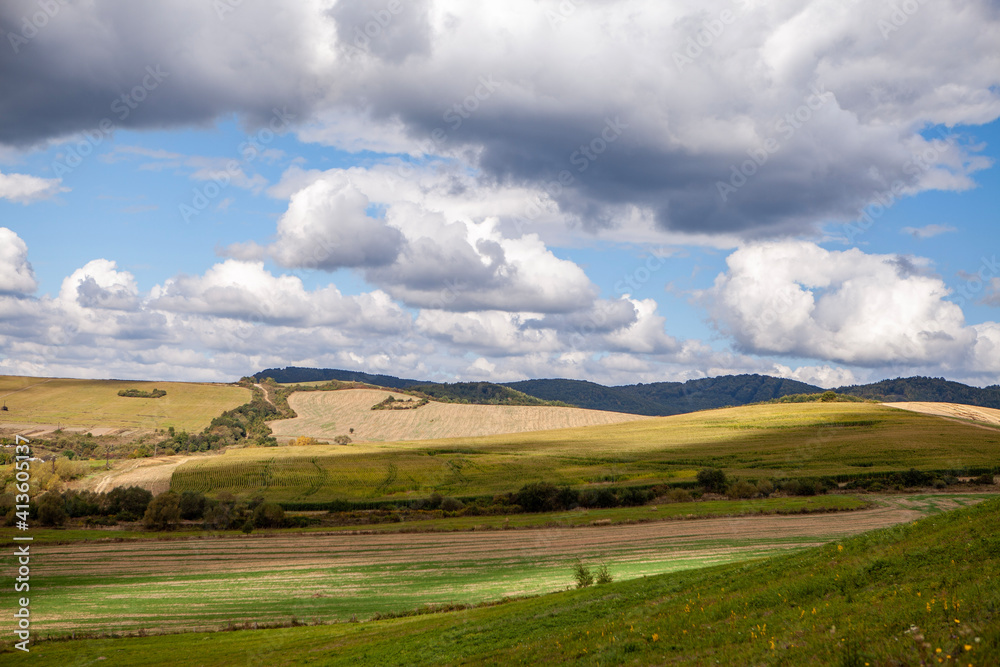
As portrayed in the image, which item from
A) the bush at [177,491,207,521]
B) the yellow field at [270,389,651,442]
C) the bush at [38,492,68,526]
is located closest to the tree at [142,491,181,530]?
the bush at [177,491,207,521]

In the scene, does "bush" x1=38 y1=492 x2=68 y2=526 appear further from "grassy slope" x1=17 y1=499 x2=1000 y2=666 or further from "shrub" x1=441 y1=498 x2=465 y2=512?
"grassy slope" x1=17 y1=499 x2=1000 y2=666

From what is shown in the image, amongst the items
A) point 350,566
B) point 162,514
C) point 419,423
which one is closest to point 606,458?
point 350,566

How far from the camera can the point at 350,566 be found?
5547 centimetres

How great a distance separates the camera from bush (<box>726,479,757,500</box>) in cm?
8675

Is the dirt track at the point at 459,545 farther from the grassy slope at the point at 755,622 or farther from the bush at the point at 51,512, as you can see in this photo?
the grassy slope at the point at 755,622

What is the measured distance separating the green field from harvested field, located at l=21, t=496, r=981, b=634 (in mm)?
25449

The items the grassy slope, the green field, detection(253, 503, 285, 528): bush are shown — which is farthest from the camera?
the green field

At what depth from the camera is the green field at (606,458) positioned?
9744cm

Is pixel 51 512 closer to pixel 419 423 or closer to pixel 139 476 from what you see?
pixel 139 476

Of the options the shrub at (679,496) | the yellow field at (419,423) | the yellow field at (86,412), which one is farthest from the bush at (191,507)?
the yellow field at (86,412)

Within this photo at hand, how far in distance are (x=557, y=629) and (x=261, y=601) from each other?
31483 millimetres

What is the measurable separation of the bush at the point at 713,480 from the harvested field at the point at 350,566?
2088 centimetres

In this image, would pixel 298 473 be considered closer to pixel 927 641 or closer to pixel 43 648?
pixel 43 648

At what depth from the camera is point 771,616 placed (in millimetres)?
15289
